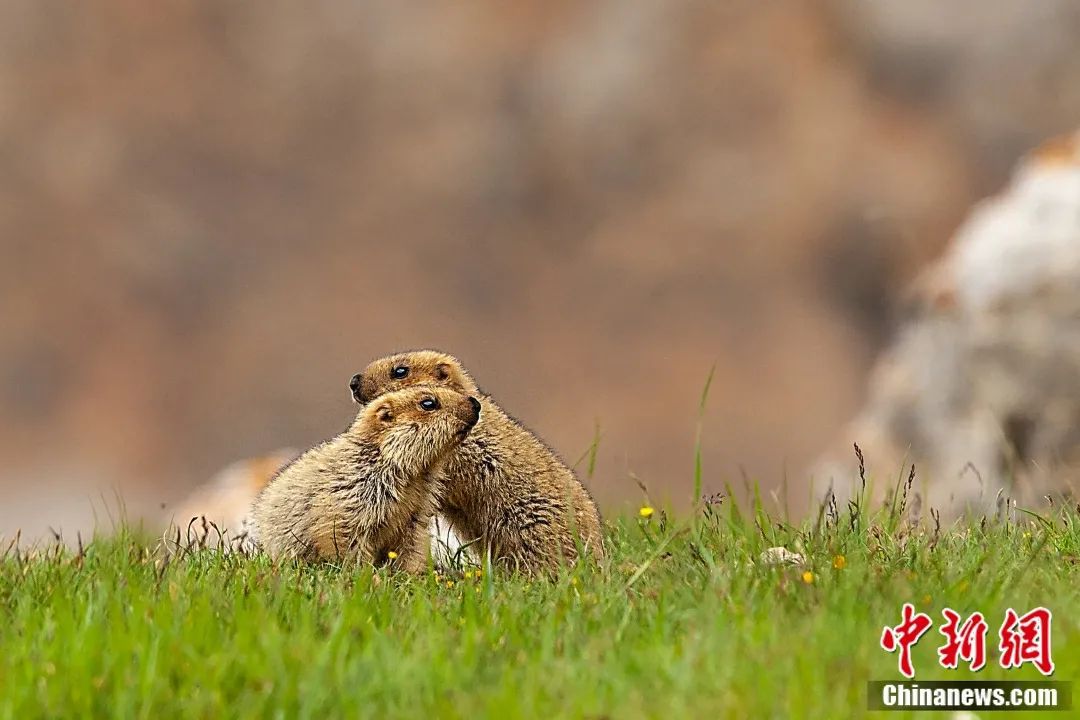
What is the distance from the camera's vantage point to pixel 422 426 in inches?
269

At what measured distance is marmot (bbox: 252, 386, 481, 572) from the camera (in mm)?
6773

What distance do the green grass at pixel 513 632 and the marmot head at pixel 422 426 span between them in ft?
3.11

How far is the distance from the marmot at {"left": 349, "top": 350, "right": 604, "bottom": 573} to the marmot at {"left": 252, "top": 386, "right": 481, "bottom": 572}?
0.19m

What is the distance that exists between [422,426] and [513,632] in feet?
7.84

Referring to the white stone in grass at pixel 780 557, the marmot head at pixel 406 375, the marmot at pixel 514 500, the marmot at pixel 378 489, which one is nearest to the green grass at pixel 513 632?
the white stone in grass at pixel 780 557

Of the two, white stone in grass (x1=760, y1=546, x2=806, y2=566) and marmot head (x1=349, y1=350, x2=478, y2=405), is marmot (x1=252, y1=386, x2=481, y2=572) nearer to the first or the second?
marmot head (x1=349, y1=350, x2=478, y2=405)

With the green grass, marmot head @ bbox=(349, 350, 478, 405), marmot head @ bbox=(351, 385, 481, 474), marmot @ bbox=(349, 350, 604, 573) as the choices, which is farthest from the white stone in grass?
marmot head @ bbox=(349, 350, 478, 405)

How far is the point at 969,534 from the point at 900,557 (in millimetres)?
951

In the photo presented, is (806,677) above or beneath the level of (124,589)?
beneath

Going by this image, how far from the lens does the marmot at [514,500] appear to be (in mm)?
6926

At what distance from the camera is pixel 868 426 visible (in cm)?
1245

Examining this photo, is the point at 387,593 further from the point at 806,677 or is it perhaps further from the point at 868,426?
the point at 868,426

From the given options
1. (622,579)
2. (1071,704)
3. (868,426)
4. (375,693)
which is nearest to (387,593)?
(622,579)

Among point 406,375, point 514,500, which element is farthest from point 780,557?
point 406,375
